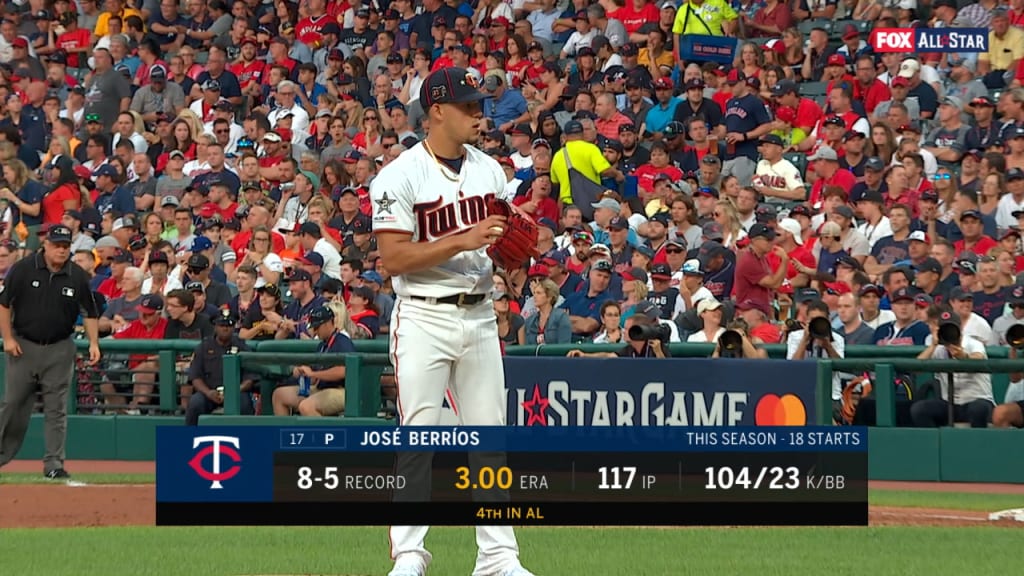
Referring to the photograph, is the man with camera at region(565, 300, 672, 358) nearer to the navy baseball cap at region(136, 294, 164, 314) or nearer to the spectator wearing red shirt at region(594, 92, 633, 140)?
the navy baseball cap at region(136, 294, 164, 314)

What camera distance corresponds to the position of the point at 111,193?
20.5 metres

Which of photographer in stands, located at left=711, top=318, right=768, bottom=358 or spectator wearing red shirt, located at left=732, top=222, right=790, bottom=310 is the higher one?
spectator wearing red shirt, located at left=732, top=222, right=790, bottom=310

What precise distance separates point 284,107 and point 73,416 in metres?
6.08

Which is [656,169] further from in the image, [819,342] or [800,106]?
[819,342]

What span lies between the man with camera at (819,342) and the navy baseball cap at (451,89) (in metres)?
6.24

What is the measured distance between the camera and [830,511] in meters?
7.81

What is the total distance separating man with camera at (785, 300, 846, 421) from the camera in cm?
1304

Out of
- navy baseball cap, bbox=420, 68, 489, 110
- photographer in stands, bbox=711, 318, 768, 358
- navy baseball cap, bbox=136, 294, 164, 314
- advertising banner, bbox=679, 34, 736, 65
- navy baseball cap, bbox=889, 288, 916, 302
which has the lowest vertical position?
photographer in stands, bbox=711, 318, 768, 358

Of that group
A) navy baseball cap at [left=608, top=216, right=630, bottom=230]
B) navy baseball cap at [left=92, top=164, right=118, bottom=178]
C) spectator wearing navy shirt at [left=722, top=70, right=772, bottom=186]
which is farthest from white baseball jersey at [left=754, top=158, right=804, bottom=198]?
navy baseball cap at [left=92, top=164, right=118, bottom=178]

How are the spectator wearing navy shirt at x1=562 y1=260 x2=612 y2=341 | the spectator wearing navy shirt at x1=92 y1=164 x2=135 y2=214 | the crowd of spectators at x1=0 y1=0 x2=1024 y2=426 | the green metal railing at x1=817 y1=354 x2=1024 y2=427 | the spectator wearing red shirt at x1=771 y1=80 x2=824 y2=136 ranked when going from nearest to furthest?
the green metal railing at x1=817 y1=354 x2=1024 y2=427 → the crowd of spectators at x1=0 y1=0 x2=1024 y2=426 → the spectator wearing navy shirt at x1=562 y1=260 x2=612 y2=341 → the spectator wearing red shirt at x1=771 y1=80 x2=824 y2=136 → the spectator wearing navy shirt at x1=92 y1=164 x2=135 y2=214

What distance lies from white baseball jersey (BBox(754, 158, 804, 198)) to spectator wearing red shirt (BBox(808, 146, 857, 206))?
0.22 metres

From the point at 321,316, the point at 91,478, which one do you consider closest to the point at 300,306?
the point at 321,316

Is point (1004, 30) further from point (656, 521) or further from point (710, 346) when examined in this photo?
point (656, 521)

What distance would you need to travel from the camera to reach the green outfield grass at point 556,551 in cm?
825
